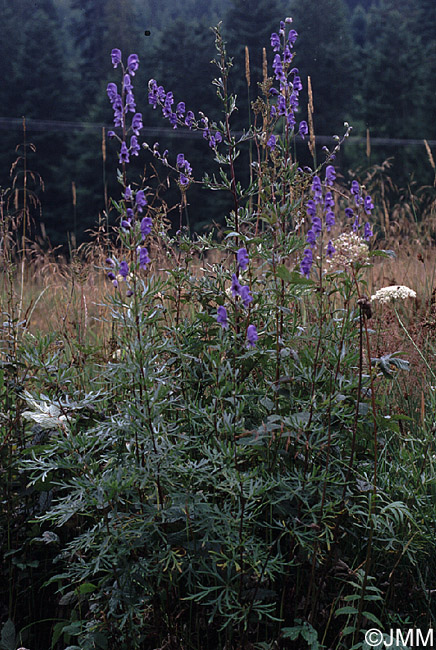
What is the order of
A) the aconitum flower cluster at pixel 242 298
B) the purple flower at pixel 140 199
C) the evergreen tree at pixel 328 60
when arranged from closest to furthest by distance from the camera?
1. the aconitum flower cluster at pixel 242 298
2. the purple flower at pixel 140 199
3. the evergreen tree at pixel 328 60

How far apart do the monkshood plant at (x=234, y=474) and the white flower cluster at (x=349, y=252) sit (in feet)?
0.04

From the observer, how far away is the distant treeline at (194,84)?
25.0 metres

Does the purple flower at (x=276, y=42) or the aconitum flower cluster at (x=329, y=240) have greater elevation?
the purple flower at (x=276, y=42)

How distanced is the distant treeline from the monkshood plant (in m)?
22.8

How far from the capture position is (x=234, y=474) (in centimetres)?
148

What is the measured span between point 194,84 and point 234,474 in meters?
27.4

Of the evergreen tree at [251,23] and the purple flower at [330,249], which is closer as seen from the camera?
the purple flower at [330,249]

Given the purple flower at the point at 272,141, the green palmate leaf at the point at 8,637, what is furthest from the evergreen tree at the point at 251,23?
the green palmate leaf at the point at 8,637

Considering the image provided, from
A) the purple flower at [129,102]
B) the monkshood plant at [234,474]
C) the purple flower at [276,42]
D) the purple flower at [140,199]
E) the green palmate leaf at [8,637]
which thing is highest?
the purple flower at [276,42]

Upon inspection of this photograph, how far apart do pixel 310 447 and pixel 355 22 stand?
36.4m

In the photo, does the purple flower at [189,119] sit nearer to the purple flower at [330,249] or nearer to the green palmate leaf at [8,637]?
the purple flower at [330,249]

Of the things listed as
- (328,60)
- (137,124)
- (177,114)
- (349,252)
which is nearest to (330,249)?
(349,252)

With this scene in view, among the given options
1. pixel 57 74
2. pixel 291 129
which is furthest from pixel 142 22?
pixel 291 129

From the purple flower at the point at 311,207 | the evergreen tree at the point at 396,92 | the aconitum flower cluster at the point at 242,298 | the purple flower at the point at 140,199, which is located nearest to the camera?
the aconitum flower cluster at the point at 242,298
